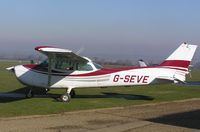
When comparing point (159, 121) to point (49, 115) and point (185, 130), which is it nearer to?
point (185, 130)

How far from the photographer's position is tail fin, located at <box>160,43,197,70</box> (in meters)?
21.3

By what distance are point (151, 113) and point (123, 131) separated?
4.48 meters

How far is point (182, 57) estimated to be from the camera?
2139cm

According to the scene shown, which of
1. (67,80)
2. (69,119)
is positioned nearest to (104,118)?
(69,119)

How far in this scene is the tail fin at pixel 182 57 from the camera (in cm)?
2127

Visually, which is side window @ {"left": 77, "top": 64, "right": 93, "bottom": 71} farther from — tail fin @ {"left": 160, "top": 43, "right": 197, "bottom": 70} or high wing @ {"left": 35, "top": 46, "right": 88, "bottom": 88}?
tail fin @ {"left": 160, "top": 43, "right": 197, "bottom": 70}

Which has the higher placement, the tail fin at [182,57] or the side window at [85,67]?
the tail fin at [182,57]

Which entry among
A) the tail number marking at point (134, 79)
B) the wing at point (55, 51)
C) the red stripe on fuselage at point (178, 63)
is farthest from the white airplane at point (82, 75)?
the wing at point (55, 51)

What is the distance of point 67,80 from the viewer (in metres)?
20.9

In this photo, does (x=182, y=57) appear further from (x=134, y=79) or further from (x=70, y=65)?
(x=70, y=65)

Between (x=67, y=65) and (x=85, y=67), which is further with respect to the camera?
(x=85, y=67)

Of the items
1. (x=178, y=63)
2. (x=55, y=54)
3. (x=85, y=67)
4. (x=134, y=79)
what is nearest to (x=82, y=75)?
(x=85, y=67)

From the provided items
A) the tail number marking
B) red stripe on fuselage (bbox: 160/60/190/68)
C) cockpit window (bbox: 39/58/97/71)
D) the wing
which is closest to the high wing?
the wing

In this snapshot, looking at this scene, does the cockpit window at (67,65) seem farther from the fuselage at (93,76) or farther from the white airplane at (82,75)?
the fuselage at (93,76)
